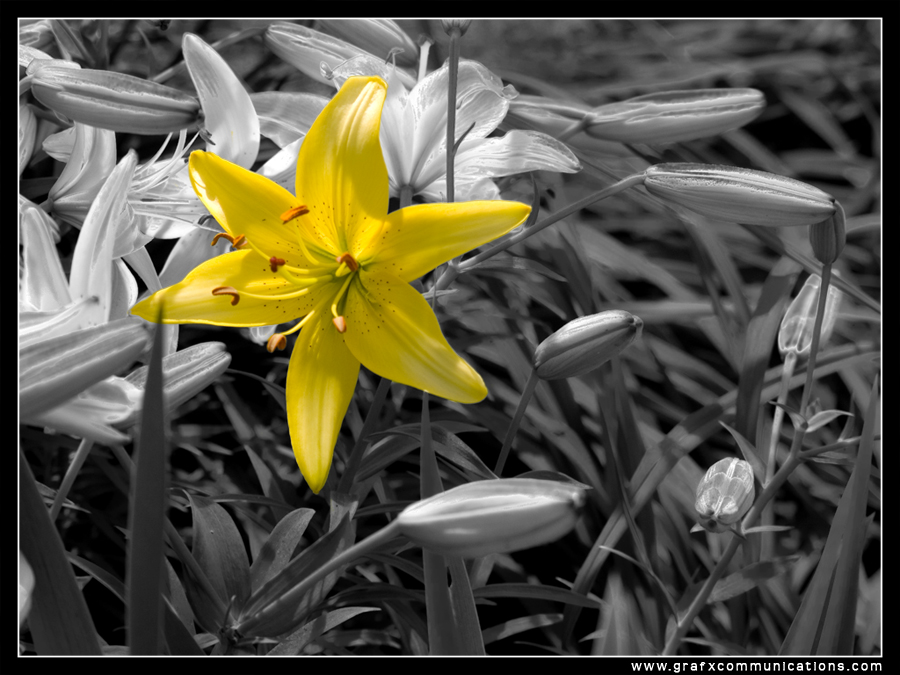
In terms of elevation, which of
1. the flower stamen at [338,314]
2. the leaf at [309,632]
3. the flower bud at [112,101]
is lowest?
the leaf at [309,632]

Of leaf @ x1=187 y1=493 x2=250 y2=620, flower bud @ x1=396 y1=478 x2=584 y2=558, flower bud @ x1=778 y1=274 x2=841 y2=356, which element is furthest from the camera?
flower bud @ x1=778 y1=274 x2=841 y2=356

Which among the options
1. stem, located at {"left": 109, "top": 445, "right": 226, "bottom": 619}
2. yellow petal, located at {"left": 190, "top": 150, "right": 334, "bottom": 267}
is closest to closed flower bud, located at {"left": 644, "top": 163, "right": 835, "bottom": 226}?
yellow petal, located at {"left": 190, "top": 150, "right": 334, "bottom": 267}

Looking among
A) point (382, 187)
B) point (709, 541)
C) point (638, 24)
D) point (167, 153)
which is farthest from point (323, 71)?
point (638, 24)

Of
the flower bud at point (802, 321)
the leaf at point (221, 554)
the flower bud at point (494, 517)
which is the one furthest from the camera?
the flower bud at point (802, 321)

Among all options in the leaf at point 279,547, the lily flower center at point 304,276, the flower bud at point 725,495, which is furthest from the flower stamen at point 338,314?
the flower bud at point 725,495

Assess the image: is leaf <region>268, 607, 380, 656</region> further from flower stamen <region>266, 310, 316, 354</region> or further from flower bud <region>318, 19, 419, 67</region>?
flower bud <region>318, 19, 419, 67</region>

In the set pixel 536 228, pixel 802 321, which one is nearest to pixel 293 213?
pixel 536 228

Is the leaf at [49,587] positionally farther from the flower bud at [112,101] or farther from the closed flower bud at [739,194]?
the closed flower bud at [739,194]
